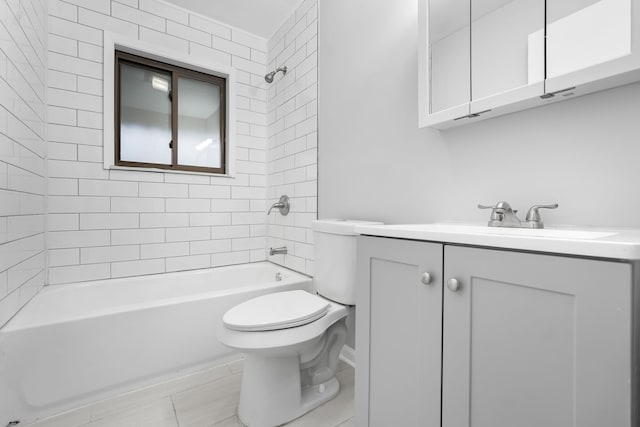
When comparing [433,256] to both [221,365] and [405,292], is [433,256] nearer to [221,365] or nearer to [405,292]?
[405,292]

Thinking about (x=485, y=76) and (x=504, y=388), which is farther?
(x=485, y=76)

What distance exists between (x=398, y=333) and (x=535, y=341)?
36 centimetres

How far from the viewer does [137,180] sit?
7.00 feet

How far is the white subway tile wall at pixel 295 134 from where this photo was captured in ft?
6.97

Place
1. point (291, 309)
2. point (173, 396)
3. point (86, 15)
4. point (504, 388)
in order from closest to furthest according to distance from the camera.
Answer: point (504, 388)
point (291, 309)
point (173, 396)
point (86, 15)

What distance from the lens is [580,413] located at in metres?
0.54

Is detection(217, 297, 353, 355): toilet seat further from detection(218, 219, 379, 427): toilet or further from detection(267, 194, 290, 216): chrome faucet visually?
detection(267, 194, 290, 216): chrome faucet

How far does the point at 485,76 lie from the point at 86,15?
2523 mm

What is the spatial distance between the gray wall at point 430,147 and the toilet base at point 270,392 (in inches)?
35.3

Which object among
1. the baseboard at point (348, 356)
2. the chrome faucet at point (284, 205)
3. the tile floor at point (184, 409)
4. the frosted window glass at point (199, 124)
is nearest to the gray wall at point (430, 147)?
the chrome faucet at point (284, 205)

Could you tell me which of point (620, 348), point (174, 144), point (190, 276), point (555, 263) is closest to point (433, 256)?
point (555, 263)

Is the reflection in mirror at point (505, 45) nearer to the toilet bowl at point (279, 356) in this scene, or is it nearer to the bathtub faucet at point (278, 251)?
the toilet bowl at point (279, 356)

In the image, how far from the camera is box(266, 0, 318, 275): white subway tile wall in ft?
6.97

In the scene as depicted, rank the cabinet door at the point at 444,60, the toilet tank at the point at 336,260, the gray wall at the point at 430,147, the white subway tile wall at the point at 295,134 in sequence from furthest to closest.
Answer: the white subway tile wall at the point at 295,134 < the toilet tank at the point at 336,260 < the cabinet door at the point at 444,60 < the gray wall at the point at 430,147
